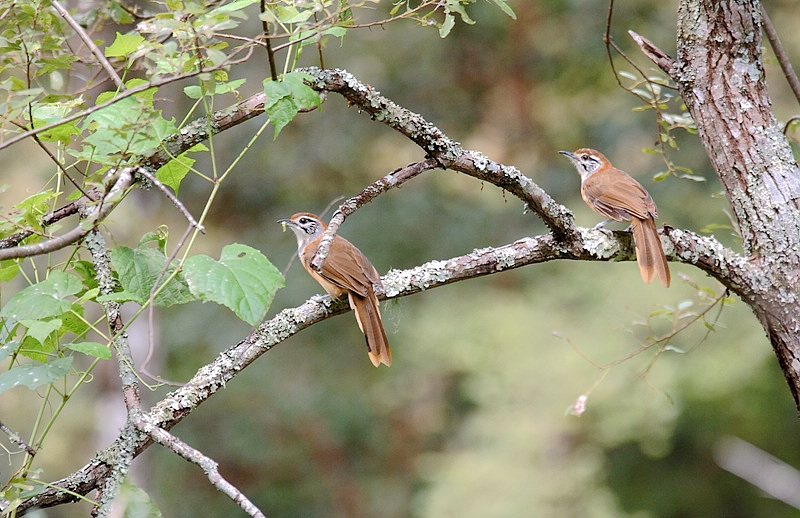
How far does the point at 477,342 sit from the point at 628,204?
23.9ft

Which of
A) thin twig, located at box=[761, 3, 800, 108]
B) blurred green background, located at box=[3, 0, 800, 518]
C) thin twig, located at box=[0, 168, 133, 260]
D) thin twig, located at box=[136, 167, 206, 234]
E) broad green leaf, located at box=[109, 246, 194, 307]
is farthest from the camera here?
blurred green background, located at box=[3, 0, 800, 518]

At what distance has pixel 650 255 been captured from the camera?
3189 millimetres

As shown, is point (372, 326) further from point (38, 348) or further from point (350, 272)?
point (38, 348)

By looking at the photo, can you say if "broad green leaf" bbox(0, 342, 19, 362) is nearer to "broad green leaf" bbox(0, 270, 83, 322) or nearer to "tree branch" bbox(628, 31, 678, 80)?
"broad green leaf" bbox(0, 270, 83, 322)

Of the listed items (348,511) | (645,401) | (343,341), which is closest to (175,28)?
(645,401)

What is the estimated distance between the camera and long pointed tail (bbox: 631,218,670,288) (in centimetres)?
313

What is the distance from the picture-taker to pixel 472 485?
10.1 m

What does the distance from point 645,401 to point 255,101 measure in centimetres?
775

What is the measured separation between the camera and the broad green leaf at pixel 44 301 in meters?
2.28

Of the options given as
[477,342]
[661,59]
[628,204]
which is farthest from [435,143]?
[477,342]

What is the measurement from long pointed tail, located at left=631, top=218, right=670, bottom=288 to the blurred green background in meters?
6.27

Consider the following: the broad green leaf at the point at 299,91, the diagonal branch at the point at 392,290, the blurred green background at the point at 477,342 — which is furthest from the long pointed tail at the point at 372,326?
the blurred green background at the point at 477,342

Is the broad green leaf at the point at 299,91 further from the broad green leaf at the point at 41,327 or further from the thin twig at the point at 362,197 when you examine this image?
the broad green leaf at the point at 41,327

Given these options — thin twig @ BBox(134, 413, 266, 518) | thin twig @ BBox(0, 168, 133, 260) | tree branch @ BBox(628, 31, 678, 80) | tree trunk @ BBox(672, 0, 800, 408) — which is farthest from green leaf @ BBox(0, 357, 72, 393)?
tree branch @ BBox(628, 31, 678, 80)
